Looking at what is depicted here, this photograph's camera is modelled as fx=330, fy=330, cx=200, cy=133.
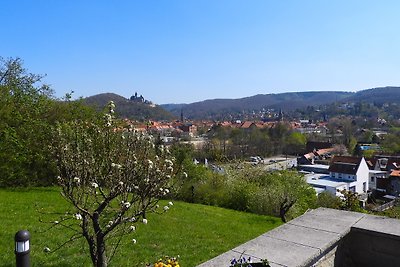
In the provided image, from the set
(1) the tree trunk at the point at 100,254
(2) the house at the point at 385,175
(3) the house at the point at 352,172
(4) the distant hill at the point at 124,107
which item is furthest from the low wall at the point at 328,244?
(3) the house at the point at 352,172

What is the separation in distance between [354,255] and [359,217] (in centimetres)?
52

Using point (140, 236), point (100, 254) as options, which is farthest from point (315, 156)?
point (100, 254)

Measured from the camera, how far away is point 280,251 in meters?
2.58

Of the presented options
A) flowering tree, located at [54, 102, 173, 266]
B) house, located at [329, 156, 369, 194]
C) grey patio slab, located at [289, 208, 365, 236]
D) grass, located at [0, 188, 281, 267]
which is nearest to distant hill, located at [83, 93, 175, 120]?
flowering tree, located at [54, 102, 173, 266]

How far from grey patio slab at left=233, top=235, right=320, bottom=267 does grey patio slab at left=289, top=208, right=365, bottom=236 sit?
0.58 m

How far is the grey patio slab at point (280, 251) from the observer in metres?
2.40

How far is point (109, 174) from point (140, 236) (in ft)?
12.3

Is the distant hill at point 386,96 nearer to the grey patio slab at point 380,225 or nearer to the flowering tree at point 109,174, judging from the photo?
the grey patio slab at point 380,225

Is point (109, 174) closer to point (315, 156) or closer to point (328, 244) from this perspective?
point (328, 244)

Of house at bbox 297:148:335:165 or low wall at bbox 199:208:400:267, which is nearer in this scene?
low wall at bbox 199:208:400:267

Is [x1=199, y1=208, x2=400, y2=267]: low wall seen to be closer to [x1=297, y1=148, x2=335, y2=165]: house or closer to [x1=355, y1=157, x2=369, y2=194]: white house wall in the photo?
[x1=355, y1=157, x2=369, y2=194]: white house wall

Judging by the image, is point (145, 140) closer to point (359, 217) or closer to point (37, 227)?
point (359, 217)

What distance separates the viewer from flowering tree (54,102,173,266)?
3631 mm

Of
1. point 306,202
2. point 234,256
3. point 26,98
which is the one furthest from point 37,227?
point 306,202
